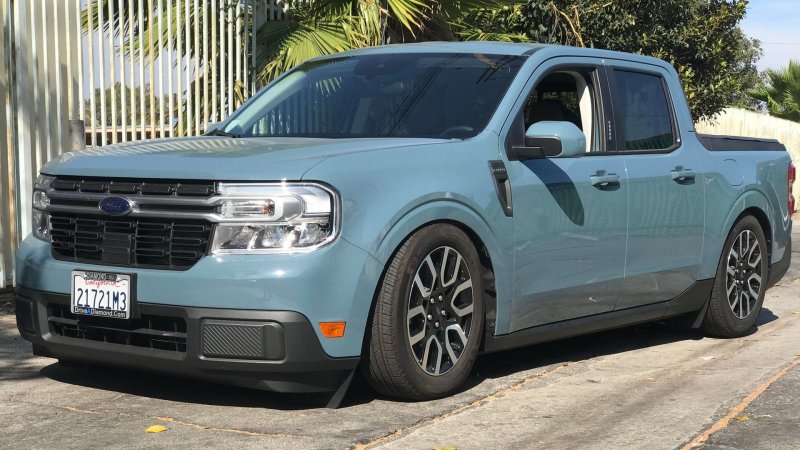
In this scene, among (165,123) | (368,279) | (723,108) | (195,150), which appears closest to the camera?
(368,279)

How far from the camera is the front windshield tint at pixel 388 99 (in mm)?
6227

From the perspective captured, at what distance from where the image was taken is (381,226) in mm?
5285

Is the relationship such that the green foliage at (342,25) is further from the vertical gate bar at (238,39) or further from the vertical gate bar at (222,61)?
the vertical gate bar at (222,61)

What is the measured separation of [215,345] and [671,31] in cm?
1715

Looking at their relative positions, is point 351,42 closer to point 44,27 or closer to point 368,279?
point 44,27

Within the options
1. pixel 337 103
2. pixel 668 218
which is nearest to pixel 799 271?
pixel 668 218

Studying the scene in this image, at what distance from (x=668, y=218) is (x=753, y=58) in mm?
54679

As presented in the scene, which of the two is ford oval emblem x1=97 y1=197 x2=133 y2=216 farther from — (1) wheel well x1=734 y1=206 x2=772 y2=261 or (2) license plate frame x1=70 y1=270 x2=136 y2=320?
(1) wheel well x1=734 y1=206 x2=772 y2=261

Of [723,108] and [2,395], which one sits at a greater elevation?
[723,108]

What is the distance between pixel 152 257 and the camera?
17.4ft

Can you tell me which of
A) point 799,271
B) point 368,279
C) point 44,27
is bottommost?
point 799,271

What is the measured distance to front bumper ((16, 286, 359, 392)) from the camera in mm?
5113

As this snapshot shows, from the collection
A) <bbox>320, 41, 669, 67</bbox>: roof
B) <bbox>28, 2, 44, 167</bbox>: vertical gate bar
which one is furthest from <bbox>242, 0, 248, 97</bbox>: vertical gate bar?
<bbox>320, 41, 669, 67</bbox>: roof

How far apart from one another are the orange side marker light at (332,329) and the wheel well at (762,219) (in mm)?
3660
